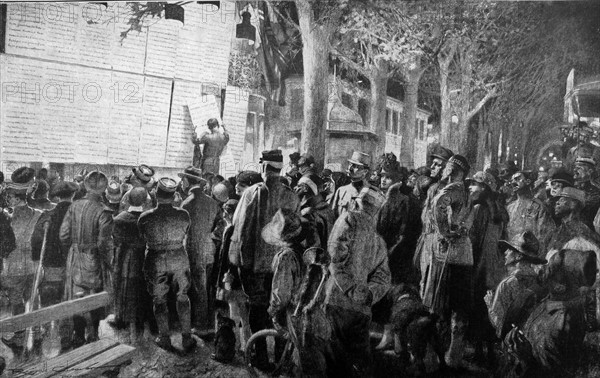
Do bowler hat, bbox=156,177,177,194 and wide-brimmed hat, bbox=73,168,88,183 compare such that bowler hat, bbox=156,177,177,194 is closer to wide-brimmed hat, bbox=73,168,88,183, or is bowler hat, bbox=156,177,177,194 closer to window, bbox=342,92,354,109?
wide-brimmed hat, bbox=73,168,88,183

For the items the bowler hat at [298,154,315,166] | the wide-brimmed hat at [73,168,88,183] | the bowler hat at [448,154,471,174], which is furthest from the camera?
the wide-brimmed hat at [73,168,88,183]

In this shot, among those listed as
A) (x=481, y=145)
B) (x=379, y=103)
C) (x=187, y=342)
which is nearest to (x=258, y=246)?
(x=187, y=342)

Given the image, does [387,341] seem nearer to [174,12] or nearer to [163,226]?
[163,226]

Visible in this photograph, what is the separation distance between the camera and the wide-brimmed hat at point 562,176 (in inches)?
210

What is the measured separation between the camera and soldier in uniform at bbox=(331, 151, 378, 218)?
18.2 ft

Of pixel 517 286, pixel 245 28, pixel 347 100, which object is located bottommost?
pixel 517 286

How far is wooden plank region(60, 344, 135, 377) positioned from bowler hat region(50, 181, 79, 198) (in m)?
1.71

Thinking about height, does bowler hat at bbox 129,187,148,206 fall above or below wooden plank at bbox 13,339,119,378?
above

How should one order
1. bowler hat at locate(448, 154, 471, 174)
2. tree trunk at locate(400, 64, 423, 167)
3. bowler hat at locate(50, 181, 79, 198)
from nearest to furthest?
bowler hat at locate(448, 154, 471, 174) → tree trunk at locate(400, 64, 423, 167) → bowler hat at locate(50, 181, 79, 198)

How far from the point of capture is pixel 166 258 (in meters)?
5.51

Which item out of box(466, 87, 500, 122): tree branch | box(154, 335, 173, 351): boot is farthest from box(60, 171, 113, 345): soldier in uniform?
box(466, 87, 500, 122): tree branch

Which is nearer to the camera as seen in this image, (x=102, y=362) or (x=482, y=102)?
(x=102, y=362)

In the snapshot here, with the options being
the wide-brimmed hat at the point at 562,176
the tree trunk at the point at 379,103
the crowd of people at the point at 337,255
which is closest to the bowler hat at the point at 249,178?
the crowd of people at the point at 337,255

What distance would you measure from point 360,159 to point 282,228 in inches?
42.4
